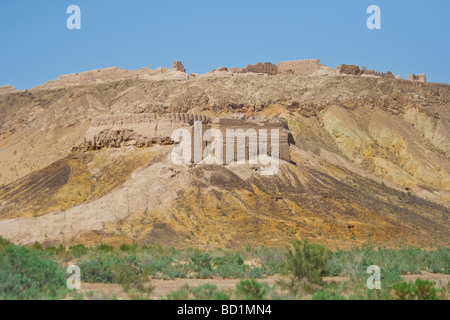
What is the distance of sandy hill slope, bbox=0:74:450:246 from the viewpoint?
2855 centimetres

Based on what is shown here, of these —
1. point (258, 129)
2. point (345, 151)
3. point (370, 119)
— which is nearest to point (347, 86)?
point (370, 119)

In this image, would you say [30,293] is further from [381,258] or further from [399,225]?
[399,225]

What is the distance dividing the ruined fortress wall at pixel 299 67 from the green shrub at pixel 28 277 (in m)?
59.8

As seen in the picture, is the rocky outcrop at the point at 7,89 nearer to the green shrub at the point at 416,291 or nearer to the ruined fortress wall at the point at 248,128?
the ruined fortress wall at the point at 248,128

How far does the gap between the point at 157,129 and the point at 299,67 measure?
39161mm

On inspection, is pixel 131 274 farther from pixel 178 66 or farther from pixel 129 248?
pixel 178 66

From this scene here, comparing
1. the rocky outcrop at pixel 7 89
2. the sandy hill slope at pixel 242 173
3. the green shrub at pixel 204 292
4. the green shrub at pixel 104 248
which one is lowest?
the green shrub at pixel 204 292

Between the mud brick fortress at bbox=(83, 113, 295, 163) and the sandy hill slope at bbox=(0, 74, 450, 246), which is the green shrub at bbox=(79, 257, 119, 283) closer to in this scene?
the sandy hill slope at bbox=(0, 74, 450, 246)

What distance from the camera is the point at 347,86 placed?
6412cm

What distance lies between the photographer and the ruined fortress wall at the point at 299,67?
73312 mm

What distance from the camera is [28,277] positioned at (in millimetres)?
14828

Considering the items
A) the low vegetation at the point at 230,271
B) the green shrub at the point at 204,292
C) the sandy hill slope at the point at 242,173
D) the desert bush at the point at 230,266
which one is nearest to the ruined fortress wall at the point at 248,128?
the sandy hill slope at the point at 242,173

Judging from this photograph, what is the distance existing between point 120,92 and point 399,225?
46213mm

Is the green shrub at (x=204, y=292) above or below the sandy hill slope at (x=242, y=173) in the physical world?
below
